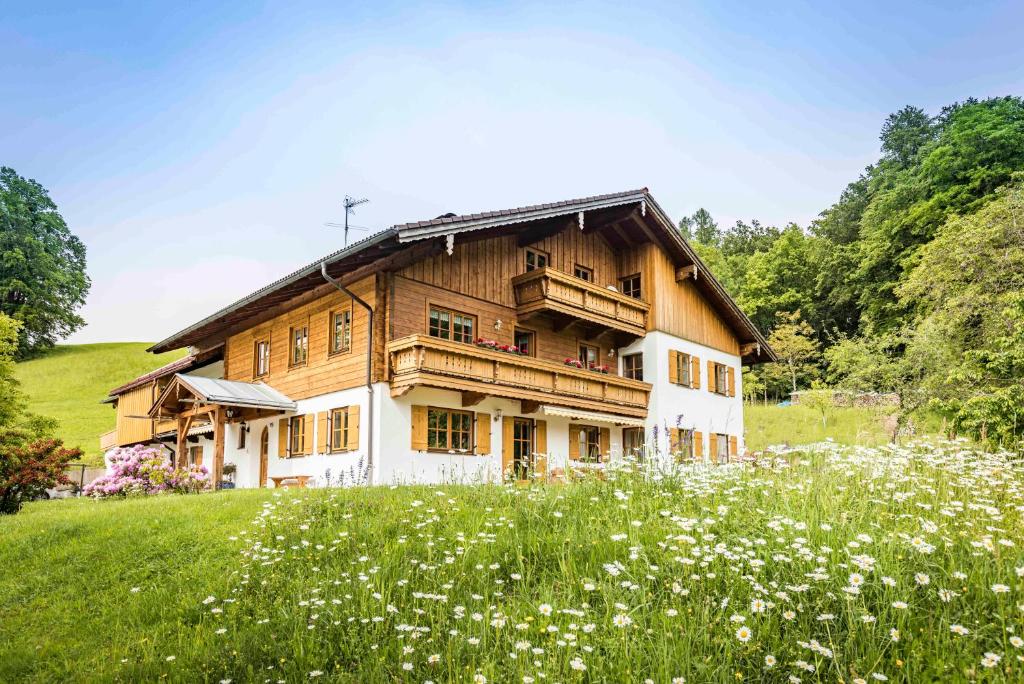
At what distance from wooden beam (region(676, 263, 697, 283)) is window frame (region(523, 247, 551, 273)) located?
6642mm

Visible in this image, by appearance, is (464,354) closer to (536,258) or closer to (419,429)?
(419,429)

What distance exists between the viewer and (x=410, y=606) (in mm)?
6578

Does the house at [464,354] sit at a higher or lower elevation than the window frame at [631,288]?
lower

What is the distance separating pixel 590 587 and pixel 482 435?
1506 cm

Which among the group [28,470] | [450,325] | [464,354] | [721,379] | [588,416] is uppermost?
[450,325]

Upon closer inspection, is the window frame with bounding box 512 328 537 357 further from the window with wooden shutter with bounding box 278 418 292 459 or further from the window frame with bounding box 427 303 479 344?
the window with wooden shutter with bounding box 278 418 292 459

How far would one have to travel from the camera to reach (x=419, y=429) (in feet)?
63.1

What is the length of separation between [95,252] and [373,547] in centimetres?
6902

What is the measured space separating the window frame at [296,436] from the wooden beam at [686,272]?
15.3m

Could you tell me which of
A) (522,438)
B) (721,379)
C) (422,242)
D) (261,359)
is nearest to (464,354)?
(422,242)

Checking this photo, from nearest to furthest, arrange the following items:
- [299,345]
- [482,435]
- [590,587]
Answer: [590,587], [482,435], [299,345]

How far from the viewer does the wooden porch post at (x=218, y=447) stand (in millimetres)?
19953

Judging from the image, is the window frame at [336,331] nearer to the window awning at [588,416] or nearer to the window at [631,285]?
the window awning at [588,416]

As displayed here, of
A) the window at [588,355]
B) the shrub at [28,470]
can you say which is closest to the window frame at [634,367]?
the window at [588,355]
